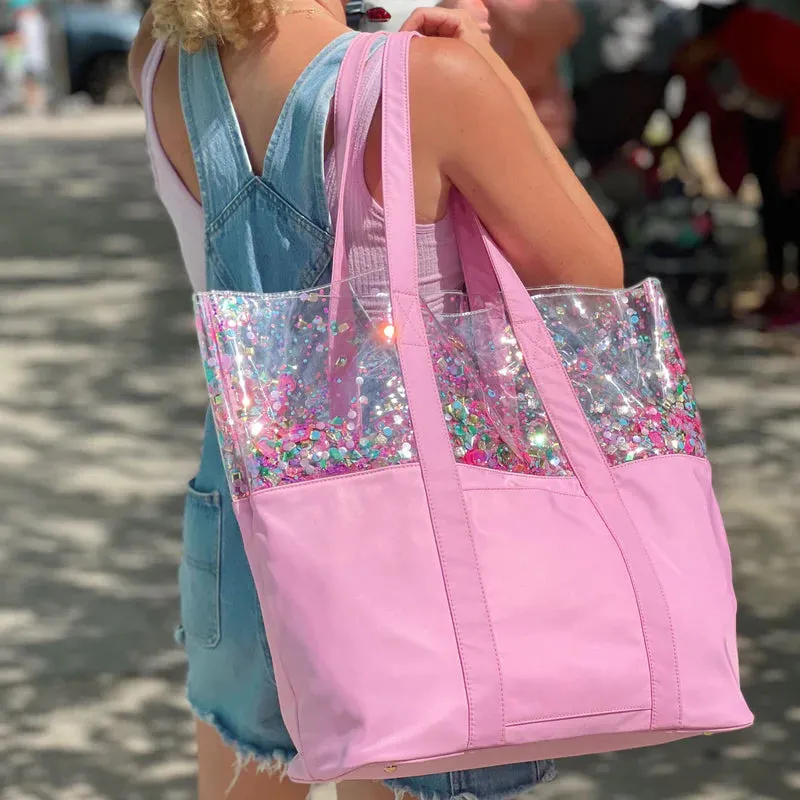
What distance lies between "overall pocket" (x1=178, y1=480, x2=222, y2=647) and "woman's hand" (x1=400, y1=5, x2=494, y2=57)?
0.68 m

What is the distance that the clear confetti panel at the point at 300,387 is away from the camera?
154cm

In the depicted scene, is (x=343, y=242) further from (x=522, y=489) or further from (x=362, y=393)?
(x=522, y=489)

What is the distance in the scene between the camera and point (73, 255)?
355 inches

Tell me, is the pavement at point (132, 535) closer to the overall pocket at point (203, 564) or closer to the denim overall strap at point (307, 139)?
the overall pocket at point (203, 564)

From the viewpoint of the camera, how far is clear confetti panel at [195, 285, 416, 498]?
1.54 meters

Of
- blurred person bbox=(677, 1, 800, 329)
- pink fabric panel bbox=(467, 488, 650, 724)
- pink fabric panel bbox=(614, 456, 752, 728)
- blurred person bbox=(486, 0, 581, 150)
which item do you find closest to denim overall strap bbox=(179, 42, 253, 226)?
pink fabric panel bbox=(467, 488, 650, 724)

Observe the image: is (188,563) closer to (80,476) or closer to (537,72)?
(537,72)

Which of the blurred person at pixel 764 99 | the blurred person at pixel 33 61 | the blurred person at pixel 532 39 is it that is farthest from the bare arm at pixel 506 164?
the blurred person at pixel 33 61

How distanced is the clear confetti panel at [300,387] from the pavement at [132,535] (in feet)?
6.27

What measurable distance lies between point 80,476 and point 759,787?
9.86ft

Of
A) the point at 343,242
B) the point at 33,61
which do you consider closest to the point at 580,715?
the point at 343,242

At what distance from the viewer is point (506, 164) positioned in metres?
1.55

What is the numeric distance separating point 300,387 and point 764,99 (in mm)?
6050

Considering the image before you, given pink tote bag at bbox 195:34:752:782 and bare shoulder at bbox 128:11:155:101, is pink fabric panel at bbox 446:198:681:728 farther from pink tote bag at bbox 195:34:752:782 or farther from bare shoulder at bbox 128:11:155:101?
bare shoulder at bbox 128:11:155:101
